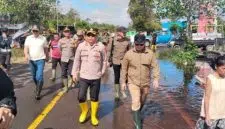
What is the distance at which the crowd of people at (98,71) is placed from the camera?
213 inches

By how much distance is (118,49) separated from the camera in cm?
1108

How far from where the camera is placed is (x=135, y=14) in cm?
6619

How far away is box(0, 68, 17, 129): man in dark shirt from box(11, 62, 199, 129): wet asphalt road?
526cm

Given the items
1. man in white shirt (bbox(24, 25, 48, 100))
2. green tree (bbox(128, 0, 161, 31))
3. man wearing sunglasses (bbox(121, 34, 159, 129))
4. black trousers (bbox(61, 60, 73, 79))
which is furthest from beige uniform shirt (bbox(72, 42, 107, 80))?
green tree (bbox(128, 0, 161, 31))

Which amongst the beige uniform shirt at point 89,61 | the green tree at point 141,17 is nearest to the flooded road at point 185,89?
the beige uniform shirt at point 89,61

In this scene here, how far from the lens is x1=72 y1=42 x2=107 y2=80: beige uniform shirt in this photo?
8.41m

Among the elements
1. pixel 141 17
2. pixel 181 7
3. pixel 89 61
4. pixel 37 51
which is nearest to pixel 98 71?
pixel 89 61

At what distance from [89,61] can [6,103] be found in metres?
5.53

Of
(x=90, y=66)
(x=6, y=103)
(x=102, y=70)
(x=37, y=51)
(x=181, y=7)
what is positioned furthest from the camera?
(x=181, y=7)

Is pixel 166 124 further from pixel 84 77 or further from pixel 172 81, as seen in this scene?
pixel 172 81

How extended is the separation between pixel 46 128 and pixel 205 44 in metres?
23.1

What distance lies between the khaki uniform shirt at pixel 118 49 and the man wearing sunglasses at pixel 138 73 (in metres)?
3.27

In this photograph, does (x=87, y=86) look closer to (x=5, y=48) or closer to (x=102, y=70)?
(x=102, y=70)

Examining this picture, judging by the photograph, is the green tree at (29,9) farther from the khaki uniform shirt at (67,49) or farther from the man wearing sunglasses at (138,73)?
the man wearing sunglasses at (138,73)
